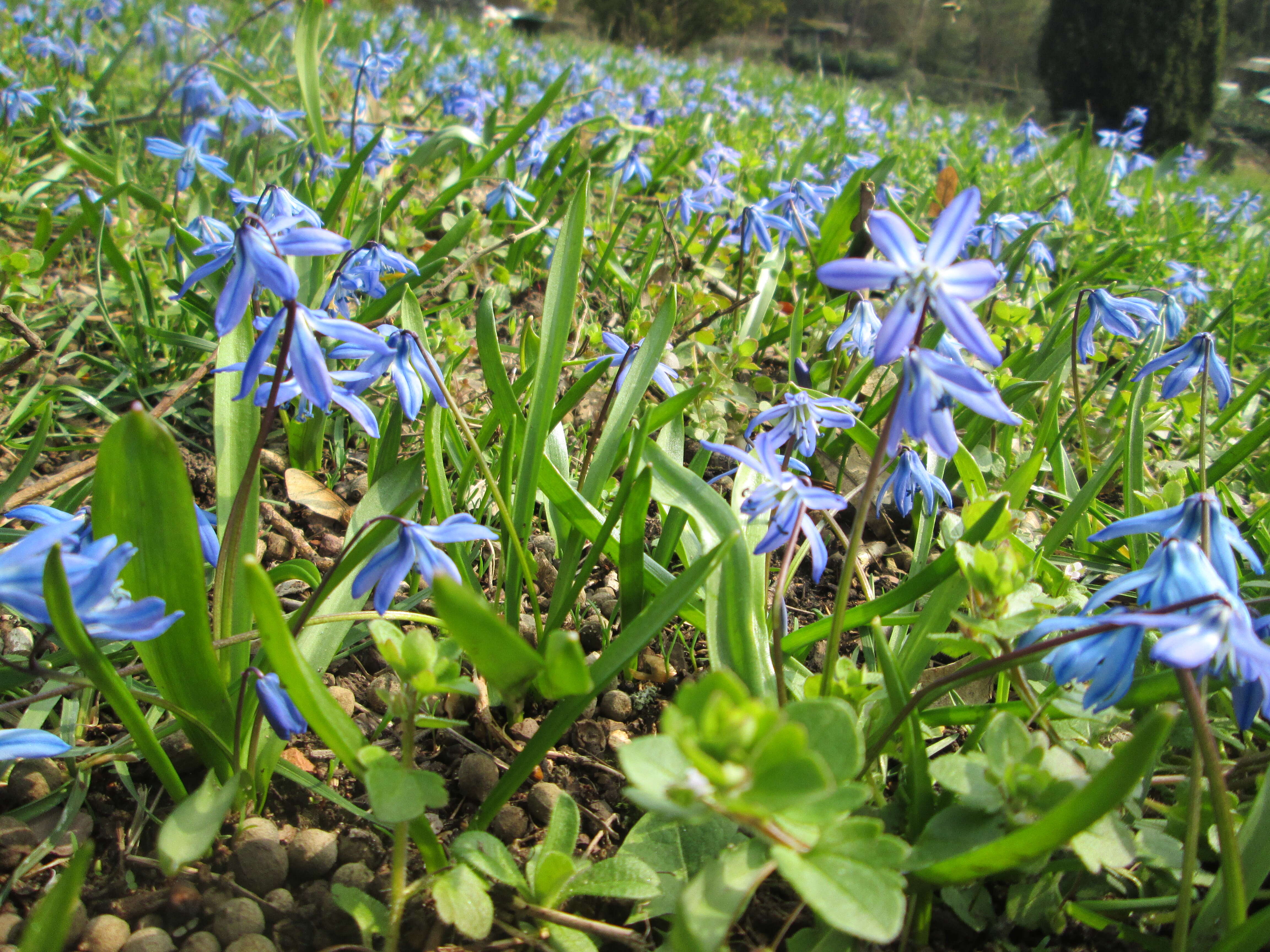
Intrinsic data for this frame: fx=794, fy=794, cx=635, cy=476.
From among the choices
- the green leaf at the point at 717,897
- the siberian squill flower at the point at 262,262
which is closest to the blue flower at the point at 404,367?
the siberian squill flower at the point at 262,262

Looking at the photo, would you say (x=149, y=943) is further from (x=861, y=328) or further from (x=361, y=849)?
(x=861, y=328)

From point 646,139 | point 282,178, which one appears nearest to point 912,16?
point 646,139

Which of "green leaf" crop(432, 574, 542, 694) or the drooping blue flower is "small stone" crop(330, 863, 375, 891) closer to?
"green leaf" crop(432, 574, 542, 694)

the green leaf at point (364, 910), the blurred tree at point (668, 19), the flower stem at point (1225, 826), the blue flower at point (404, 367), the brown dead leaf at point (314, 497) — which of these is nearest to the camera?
the flower stem at point (1225, 826)

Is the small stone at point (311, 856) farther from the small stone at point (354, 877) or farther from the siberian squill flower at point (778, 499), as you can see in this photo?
the siberian squill flower at point (778, 499)

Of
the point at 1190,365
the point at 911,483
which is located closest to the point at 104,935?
the point at 911,483

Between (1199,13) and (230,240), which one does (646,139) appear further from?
(1199,13)

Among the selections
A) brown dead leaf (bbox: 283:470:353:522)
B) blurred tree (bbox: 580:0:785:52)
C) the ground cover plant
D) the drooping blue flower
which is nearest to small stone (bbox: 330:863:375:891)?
the ground cover plant
